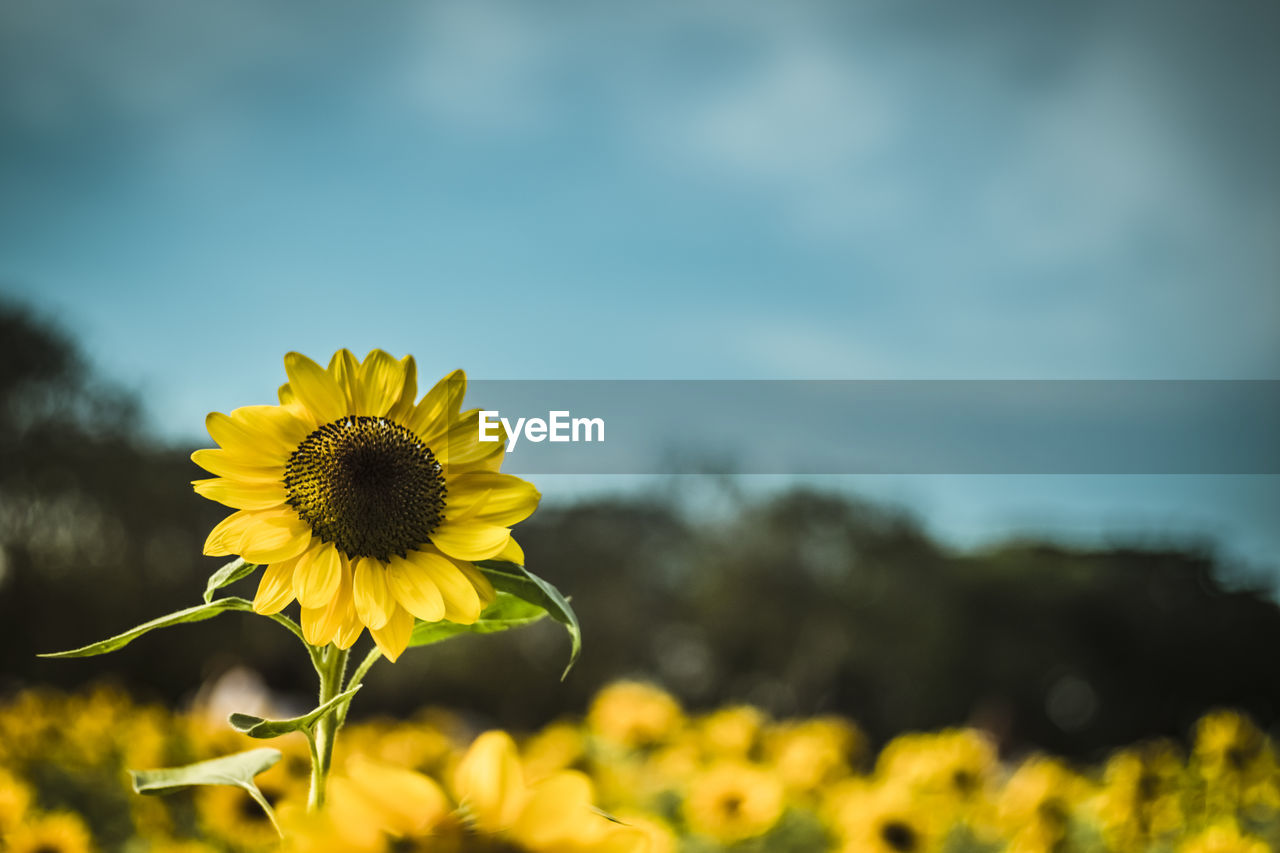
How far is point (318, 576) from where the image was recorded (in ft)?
2.32

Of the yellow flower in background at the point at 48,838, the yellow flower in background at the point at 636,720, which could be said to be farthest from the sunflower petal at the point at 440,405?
the yellow flower in background at the point at 636,720

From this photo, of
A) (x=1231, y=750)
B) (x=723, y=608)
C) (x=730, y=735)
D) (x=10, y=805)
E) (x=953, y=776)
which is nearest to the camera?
(x=10, y=805)

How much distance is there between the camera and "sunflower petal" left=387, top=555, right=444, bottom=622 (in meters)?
0.68

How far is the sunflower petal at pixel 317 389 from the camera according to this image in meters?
0.75

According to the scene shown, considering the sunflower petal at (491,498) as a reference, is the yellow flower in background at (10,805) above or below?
below

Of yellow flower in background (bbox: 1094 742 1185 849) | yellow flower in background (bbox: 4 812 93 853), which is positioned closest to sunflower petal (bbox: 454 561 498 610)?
yellow flower in background (bbox: 4 812 93 853)

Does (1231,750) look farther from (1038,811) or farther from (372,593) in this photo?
(372,593)

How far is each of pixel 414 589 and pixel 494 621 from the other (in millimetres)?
98

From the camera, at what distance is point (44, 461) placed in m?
13.2

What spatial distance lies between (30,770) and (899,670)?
44.5 ft

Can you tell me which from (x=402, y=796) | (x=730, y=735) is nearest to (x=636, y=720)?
(x=730, y=735)

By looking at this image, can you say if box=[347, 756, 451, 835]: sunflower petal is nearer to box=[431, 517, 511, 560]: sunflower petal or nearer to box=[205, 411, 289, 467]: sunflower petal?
box=[431, 517, 511, 560]: sunflower petal

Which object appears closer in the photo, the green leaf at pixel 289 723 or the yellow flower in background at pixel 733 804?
the green leaf at pixel 289 723

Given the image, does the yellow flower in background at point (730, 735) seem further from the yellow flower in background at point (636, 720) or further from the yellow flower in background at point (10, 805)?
the yellow flower in background at point (10, 805)
